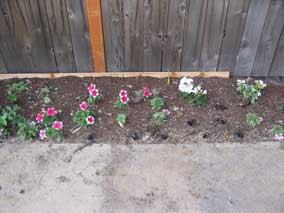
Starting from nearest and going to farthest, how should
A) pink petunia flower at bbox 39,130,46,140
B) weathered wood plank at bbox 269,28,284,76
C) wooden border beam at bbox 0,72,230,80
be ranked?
1. pink petunia flower at bbox 39,130,46,140
2. weathered wood plank at bbox 269,28,284,76
3. wooden border beam at bbox 0,72,230,80

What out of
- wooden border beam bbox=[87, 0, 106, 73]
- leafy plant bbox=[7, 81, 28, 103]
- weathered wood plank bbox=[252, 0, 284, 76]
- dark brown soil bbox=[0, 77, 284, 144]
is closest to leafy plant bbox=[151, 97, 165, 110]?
dark brown soil bbox=[0, 77, 284, 144]

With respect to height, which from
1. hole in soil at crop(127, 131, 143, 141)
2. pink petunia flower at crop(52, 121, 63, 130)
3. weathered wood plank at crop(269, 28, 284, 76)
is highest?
weathered wood plank at crop(269, 28, 284, 76)

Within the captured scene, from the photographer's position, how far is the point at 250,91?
7.04 ft

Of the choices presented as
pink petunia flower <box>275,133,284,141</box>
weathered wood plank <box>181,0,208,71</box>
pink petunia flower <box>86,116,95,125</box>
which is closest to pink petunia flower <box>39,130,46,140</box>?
pink petunia flower <box>86,116,95,125</box>

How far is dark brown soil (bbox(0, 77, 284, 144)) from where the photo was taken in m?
1.94

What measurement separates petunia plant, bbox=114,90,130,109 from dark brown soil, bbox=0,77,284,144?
0.04 metres

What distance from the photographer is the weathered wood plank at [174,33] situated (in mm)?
1991

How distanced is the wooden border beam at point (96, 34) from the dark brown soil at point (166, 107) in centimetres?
14

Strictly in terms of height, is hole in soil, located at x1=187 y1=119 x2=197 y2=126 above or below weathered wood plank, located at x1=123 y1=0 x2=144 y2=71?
below

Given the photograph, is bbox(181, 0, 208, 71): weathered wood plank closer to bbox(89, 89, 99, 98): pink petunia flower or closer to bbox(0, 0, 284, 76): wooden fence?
bbox(0, 0, 284, 76): wooden fence

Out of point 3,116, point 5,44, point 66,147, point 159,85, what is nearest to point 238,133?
point 159,85

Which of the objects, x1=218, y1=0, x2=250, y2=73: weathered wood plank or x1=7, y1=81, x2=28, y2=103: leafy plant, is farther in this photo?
x1=7, y1=81, x2=28, y2=103: leafy plant

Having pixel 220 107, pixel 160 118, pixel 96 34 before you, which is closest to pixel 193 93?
pixel 220 107

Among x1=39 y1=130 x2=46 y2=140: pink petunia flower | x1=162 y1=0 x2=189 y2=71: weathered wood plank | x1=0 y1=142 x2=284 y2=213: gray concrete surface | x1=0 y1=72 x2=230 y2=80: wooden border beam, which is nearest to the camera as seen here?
x1=0 y1=142 x2=284 y2=213: gray concrete surface
